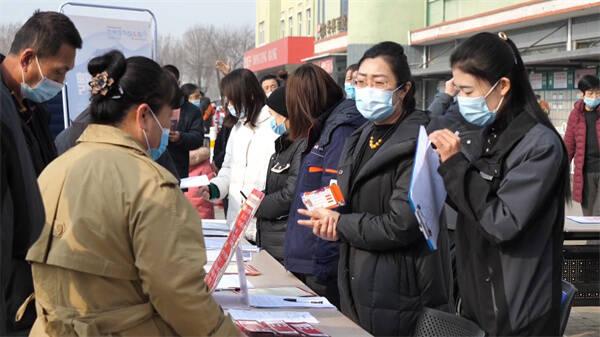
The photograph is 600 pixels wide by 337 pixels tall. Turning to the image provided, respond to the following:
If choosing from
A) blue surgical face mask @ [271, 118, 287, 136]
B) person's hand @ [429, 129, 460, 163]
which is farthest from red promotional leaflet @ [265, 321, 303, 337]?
blue surgical face mask @ [271, 118, 287, 136]

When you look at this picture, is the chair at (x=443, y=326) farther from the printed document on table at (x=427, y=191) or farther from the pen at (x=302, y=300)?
the pen at (x=302, y=300)

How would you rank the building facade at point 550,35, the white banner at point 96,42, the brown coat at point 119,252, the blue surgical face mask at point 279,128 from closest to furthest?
the brown coat at point 119,252 → the blue surgical face mask at point 279,128 → the white banner at point 96,42 → the building facade at point 550,35

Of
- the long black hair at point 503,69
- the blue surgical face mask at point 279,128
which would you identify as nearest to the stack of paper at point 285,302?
the long black hair at point 503,69

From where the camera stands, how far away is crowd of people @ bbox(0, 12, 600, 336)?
2123mm

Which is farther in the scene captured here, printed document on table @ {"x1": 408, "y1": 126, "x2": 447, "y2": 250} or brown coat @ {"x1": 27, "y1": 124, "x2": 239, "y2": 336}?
printed document on table @ {"x1": 408, "y1": 126, "x2": 447, "y2": 250}

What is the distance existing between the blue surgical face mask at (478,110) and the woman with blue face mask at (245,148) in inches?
81.4

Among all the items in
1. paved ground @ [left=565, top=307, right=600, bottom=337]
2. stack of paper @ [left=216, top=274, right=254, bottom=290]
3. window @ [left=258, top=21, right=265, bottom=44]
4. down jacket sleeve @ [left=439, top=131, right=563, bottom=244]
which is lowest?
paved ground @ [left=565, top=307, right=600, bottom=337]

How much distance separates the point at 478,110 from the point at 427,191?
1.23 feet

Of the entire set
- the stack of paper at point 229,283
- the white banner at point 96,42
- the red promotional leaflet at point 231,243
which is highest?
the white banner at point 96,42

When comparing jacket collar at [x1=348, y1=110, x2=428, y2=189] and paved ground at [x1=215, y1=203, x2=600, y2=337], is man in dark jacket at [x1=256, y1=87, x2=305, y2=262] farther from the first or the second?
paved ground at [x1=215, y1=203, x2=600, y2=337]

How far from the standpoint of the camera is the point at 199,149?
7762 millimetres

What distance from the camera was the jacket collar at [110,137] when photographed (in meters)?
2.23

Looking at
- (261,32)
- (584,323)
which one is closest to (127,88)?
(584,323)

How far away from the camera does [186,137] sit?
723 cm
